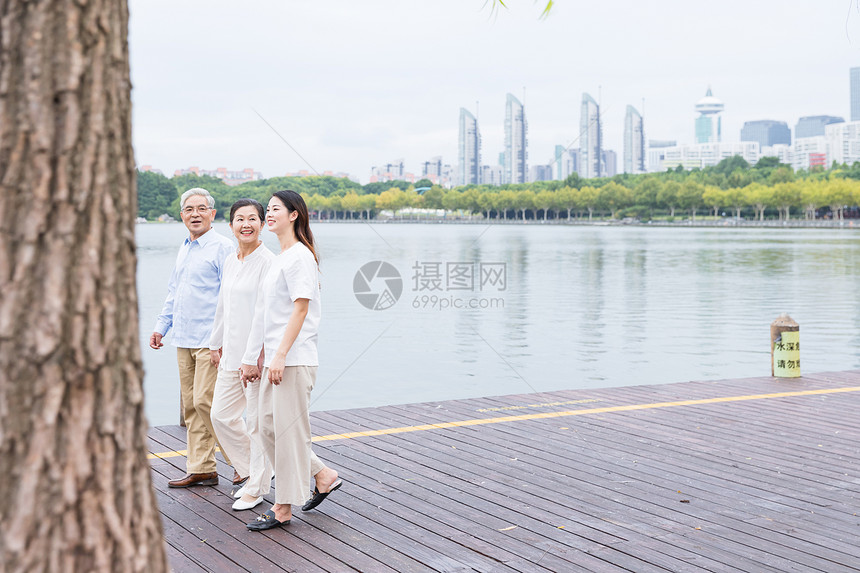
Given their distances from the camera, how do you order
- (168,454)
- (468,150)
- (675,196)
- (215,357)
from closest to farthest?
(215,357) < (168,454) < (468,150) < (675,196)

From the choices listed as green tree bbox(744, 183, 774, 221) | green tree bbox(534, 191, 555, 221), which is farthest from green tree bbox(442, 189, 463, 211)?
green tree bbox(744, 183, 774, 221)

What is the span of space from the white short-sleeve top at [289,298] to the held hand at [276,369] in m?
0.07

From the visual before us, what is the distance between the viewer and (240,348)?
428 centimetres

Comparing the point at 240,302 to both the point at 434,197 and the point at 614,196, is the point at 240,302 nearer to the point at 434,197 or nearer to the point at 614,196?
the point at 434,197

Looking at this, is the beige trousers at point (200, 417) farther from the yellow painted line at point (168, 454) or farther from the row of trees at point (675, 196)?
the row of trees at point (675, 196)

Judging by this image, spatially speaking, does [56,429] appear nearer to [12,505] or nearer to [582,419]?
[12,505]

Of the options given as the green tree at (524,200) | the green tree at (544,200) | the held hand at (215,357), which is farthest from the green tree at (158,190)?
the green tree at (544,200)

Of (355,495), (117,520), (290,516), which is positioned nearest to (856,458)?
(355,495)

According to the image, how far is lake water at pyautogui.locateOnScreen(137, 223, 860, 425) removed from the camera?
13930 mm

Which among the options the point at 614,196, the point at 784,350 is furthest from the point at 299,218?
the point at 614,196

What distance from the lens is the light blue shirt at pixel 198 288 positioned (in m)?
4.69

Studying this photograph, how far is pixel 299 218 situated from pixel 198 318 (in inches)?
40.7

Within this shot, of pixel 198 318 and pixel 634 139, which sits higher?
pixel 634 139

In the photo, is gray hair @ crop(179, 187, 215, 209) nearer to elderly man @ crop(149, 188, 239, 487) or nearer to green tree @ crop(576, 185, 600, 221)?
elderly man @ crop(149, 188, 239, 487)
